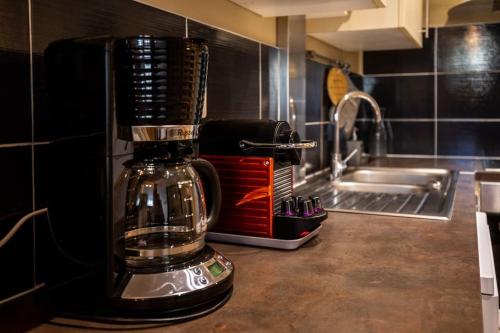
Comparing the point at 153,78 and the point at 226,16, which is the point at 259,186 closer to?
the point at 153,78

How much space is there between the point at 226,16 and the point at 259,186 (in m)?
0.63

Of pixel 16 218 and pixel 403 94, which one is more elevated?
pixel 403 94

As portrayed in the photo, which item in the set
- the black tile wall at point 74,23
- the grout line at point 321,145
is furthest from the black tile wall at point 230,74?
the grout line at point 321,145

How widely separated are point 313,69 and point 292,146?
3.95 feet

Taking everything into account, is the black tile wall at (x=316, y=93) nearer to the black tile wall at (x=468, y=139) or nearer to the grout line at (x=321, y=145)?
the grout line at (x=321, y=145)

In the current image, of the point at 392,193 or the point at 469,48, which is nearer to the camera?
the point at 392,193

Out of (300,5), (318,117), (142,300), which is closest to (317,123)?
(318,117)

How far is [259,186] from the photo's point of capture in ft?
3.60

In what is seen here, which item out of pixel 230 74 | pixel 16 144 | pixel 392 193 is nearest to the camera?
pixel 16 144

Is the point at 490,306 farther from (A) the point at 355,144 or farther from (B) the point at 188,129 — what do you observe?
(A) the point at 355,144

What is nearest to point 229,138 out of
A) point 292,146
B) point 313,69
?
point 292,146

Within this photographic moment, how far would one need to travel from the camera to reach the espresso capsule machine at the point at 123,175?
70 centimetres

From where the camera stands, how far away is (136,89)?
722mm

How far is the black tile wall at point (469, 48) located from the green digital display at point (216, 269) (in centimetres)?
240
